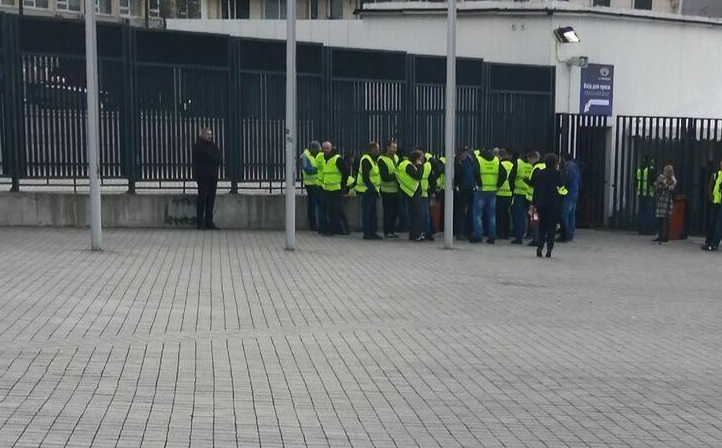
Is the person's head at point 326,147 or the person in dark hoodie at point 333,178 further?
the person's head at point 326,147

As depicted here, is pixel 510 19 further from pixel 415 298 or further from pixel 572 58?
pixel 415 298

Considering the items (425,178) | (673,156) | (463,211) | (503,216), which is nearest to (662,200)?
(673,156)

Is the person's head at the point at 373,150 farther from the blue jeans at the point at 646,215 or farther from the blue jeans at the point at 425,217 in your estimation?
the blue jeans at the point at 646,215

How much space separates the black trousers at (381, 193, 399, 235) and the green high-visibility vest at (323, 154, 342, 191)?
994 millimetres

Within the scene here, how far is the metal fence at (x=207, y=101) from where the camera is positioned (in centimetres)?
1741

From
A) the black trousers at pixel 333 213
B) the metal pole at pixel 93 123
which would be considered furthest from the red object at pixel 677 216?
the metal pole at pixel 93 123

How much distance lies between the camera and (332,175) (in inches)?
734

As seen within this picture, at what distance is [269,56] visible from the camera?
19.5 meters

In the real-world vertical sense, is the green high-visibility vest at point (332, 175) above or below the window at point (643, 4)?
below

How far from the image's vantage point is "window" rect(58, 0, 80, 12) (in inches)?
2148

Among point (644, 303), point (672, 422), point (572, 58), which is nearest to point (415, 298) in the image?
point (644, 303)

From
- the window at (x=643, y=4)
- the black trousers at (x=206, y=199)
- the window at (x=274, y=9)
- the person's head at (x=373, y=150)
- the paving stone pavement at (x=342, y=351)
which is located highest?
the window at (x=274, y=9)

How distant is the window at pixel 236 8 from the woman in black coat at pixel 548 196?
4046 centimetres

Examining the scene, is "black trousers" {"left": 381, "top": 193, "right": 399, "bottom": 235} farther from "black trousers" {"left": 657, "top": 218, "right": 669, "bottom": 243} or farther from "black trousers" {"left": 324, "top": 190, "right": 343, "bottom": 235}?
"black trousers" {"left": 657, "top": 218, "right": 669, "bottom": 243}
